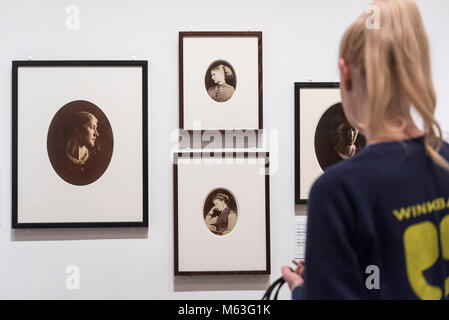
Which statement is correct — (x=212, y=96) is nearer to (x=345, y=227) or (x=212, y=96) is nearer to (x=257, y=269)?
(x=257, y=269)

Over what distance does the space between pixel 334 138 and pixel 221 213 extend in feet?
1.55

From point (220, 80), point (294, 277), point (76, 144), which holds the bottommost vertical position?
point (294, 277)

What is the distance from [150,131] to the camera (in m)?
1.48

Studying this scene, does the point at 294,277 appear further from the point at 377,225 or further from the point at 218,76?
the point at 218,76

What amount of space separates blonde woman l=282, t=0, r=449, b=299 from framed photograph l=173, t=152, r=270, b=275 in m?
0.91

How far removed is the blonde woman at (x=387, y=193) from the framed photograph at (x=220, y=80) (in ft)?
2.98

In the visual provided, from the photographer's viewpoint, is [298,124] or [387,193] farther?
[298,124]

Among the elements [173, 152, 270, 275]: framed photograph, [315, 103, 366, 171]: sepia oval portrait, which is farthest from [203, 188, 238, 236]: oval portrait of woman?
[315, 103, 366, 171]: sepia oval portrait

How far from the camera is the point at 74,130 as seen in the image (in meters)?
1.48

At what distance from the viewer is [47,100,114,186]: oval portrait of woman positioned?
1.46 metres

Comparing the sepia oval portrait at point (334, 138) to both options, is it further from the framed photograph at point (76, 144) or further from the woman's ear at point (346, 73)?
the woman's ear at point (346, 73)

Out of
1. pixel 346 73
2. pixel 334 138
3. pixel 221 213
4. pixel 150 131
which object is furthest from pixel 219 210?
pixel 346 73

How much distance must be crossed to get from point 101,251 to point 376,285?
3.70ft

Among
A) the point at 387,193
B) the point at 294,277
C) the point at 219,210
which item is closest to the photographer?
the point at 387,193
